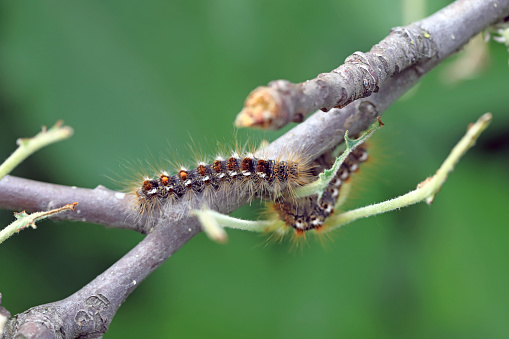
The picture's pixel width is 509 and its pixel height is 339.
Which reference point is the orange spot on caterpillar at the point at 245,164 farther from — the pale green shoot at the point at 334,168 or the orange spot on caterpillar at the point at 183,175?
the pale green shoot at the point at 334,168

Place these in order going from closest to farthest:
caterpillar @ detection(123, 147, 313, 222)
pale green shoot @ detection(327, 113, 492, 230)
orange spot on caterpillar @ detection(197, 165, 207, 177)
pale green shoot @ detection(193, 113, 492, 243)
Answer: pale green shoot @ detection(193, 113, 492, 243), pale green shoot @ detection(327, 113, 492, 230), caterpillar @ detection(123, 147, 313, 222), orange spot on caterpillar @ detection(197, 165, 207, 177)

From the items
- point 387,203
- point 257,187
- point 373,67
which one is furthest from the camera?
point 257,187

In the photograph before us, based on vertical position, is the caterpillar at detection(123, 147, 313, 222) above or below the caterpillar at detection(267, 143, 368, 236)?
above

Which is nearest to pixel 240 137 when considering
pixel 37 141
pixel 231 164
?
pixel 231 164

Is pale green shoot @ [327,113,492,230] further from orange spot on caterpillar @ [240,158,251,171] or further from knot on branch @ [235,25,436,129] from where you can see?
orange spot on caterpillar @ [240,158,251,171]

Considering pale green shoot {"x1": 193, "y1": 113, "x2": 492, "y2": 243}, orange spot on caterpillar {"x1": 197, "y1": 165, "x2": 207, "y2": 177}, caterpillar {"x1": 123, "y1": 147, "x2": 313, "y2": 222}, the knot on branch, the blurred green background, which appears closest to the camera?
the knot on branch

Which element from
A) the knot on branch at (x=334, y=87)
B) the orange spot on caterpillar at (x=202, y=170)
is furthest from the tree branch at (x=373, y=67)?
the orange spot on caterpillar at (x=202, y=170)

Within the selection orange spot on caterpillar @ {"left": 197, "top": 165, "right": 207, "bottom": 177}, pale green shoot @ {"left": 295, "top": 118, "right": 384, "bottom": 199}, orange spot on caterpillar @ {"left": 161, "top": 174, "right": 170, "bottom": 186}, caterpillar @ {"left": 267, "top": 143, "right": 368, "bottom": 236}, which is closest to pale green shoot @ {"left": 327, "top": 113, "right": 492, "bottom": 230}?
pale green shoot @ {"left": 295, "top": 118, "right": 384, "bottom": 199}

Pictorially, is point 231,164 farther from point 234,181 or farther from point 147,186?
point 147,186

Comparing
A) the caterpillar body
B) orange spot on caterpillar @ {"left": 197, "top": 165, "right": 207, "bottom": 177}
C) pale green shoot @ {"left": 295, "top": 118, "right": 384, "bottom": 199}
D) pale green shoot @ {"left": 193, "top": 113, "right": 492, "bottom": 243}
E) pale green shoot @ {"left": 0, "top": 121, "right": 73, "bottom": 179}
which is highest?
orange spot on caterpillar @ {"left": 197, "top": 165, "right": 207, "bottom": 177}

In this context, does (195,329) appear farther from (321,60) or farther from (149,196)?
(321,60)
